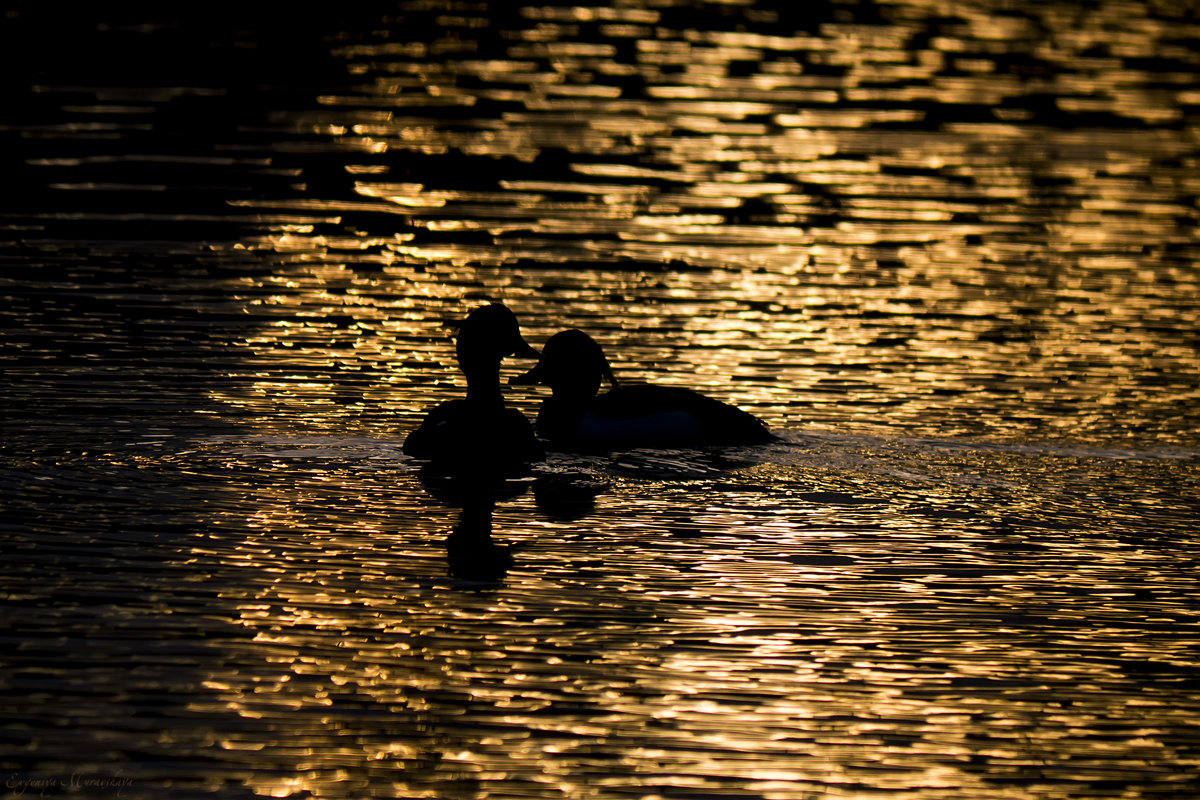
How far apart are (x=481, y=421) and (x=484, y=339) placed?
99cm

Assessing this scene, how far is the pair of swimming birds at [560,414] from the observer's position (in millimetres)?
14781

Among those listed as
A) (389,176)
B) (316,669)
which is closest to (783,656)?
(316,669)

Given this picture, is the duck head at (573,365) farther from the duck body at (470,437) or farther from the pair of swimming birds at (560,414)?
the duck body at (470,437)

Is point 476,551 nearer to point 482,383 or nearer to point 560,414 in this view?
point 482,383

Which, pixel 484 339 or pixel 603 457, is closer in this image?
pixel 484 339

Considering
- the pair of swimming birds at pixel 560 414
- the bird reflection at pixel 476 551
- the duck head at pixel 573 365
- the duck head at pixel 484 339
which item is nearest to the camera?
the bird reflection at pixel 476 551

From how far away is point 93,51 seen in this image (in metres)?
38.7

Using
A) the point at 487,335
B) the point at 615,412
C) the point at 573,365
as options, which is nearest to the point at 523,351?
the point at 573,365

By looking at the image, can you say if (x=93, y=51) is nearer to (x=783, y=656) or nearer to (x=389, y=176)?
(x=389, y=176)

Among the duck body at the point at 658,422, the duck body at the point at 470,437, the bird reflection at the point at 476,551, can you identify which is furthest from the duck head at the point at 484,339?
the bird reflection at the point at 476,551

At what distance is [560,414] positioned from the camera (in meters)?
16.6

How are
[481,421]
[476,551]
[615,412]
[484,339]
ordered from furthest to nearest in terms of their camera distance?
[615,412] → [484,339] → [481,421] → [476,551]

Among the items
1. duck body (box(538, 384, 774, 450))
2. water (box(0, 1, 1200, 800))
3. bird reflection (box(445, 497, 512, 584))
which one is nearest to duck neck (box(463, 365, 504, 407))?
water (box(0, 1, 1200, 800))

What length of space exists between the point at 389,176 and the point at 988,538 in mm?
17277
